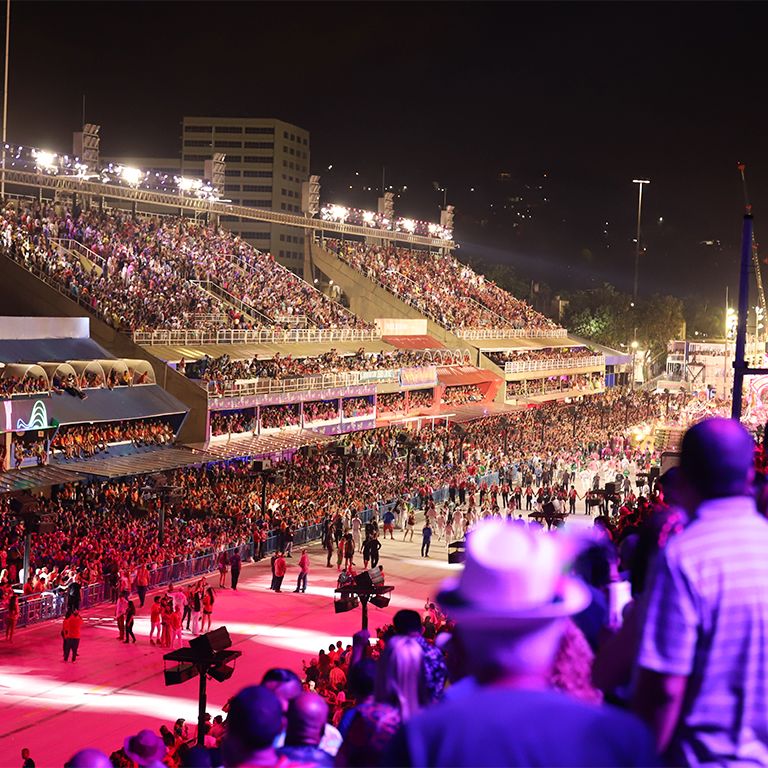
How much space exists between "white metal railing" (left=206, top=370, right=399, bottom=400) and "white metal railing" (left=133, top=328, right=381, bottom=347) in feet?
9.70

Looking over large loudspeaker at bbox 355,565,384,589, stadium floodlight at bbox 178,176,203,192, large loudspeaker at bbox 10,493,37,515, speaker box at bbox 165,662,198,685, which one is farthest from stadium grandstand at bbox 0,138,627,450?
speaker box at bbox 165,662,198,685

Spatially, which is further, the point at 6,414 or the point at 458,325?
the point at 458,325

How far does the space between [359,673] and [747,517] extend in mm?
3638

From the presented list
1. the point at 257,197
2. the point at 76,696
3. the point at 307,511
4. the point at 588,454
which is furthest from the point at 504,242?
the point at 76,696

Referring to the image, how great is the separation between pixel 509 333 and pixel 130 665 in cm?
5271

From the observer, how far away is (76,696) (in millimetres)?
18328

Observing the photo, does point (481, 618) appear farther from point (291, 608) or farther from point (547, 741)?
point (291, 608)

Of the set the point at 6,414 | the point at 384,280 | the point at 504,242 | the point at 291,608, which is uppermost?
the point at 504,242

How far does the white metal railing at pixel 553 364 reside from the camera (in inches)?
2475

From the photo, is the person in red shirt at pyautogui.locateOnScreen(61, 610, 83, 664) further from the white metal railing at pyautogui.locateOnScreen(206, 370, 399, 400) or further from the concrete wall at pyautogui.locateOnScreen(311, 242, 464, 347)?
the concrete wall at pyautogui.locateOnScreen(311, 242, 464, 347)

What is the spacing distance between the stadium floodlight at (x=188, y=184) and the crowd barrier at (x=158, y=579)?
2483cm

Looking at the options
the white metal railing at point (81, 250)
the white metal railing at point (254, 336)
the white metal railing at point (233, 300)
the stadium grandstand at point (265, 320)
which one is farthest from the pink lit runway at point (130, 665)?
the white metal railing at point (233, 300)

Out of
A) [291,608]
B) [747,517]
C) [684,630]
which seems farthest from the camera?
[291,608]

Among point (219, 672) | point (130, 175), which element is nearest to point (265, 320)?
point (130, 175)
